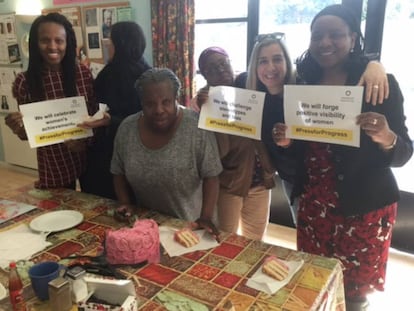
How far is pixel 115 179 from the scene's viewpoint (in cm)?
179

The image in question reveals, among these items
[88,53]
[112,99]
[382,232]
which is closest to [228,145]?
[112,99]

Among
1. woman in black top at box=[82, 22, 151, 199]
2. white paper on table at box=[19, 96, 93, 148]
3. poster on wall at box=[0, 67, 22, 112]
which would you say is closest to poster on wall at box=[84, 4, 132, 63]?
poster on wall at box=[0, 67, 22, 112]

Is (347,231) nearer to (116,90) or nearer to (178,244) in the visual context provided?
(178,244)

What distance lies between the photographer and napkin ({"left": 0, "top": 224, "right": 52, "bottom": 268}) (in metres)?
1.31

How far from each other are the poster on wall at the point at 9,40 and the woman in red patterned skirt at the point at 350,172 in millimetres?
4212

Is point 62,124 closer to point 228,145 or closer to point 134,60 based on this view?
point 134,60

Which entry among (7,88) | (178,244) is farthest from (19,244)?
(7,88)

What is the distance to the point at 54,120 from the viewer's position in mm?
1790

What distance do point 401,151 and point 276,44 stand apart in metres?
0.73

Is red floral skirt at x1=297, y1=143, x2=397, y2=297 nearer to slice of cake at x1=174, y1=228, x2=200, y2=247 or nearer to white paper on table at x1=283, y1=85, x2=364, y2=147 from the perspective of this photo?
white paper on table at x1=283, y1=85, x2=364, y2=147

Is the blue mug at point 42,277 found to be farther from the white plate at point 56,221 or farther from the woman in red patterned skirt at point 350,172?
the woman in red patterned skirt at point 350,172

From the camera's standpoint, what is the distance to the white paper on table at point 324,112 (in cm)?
143

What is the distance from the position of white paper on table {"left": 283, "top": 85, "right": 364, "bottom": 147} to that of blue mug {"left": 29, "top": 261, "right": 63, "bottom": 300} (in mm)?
1042

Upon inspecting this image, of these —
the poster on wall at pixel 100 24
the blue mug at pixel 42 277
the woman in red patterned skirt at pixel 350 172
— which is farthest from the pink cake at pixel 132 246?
the poster on wall at pixel 100 24
